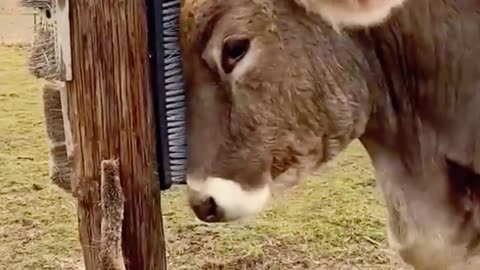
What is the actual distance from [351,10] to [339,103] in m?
0.20

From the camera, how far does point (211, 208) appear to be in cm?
186

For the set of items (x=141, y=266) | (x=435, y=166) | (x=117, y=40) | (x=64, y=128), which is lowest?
A: (x=141, y=266)

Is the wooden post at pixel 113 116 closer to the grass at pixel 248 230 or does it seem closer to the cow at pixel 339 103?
the cow at pixel 339 103

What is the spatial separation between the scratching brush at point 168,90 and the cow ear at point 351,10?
0.80 feet

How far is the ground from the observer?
9.89 feet

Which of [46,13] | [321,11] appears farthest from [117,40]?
[321,11]

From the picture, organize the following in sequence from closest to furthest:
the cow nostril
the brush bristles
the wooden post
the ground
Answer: the wooden post
the brush bristles
the cow nostril
the ground

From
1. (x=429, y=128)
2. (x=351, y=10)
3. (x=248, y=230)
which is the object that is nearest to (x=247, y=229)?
(x=248, y=230)

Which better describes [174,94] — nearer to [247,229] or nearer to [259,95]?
[259,95]

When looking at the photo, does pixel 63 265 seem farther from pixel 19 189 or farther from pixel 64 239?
pixel 19 189

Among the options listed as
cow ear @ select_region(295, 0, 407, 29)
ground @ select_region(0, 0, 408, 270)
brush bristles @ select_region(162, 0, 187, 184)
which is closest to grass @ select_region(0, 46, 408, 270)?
ground @ select_region(0, 0, 408, 270)

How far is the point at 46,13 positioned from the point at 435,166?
2.73 feet

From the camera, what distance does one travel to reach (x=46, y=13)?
5.42ft

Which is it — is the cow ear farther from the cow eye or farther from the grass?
the grass
